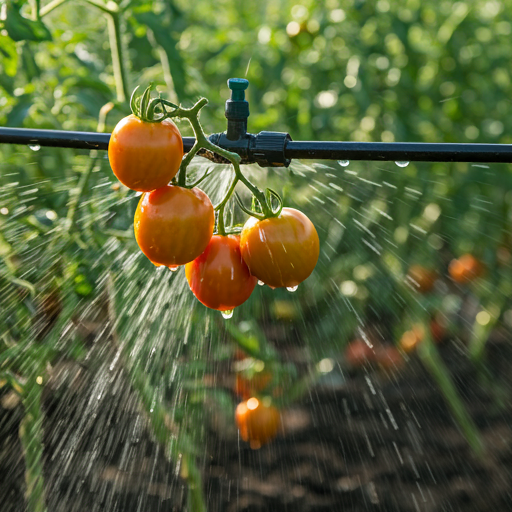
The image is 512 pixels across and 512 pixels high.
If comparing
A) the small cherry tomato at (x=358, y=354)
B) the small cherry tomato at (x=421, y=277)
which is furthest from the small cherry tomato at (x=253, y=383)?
the small cherry tomato at (x=421, y=277)

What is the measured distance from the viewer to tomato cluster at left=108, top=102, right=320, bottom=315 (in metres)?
0.57

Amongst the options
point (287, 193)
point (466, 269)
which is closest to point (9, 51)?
point (287, 193)

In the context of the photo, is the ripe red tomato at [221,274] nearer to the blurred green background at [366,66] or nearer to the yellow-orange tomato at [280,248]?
the yellow-orange tomato at [280,248]

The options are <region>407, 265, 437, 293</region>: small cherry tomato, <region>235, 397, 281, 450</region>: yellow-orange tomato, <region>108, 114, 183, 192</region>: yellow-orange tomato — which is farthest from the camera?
<region>407, 265, 437, 293</region>: small cherry tomato

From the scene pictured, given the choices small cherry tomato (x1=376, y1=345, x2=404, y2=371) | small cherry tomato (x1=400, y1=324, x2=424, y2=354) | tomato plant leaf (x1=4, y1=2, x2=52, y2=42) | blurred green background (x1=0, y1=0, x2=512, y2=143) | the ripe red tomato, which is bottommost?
small cherry tomato (x1=376, y1=345, x2=404, y2=371)

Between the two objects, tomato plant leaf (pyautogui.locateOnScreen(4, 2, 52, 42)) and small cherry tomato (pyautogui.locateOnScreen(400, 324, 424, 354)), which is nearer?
tomato plant leaf (pyautogui.locateOnScreen(4, 2, 52, 42))

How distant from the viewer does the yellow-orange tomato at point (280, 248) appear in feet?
1.99

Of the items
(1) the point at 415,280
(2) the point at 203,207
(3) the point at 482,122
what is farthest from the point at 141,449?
(3) the point at 482,122

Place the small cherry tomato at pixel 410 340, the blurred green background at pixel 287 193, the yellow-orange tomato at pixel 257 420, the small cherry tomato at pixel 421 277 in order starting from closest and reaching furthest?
the blurred green background at pixel 287 193, the yellow-orange tomato at pixel 257 420, the small cherry tomato at pixel 410 340, the small cherry tomato at pixel 421 277

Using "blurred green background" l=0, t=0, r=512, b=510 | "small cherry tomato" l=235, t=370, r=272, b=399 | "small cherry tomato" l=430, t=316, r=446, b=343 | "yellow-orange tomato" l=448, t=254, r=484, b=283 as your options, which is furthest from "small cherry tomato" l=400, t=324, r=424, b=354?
"small cherry tomato" l=235, t=370, r=272, b=399

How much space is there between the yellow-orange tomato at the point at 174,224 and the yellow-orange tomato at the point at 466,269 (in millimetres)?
1760

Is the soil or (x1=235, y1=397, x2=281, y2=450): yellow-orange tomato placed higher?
(x1=235, y1=397, x2=281, y2=450): yellow-orange tomato

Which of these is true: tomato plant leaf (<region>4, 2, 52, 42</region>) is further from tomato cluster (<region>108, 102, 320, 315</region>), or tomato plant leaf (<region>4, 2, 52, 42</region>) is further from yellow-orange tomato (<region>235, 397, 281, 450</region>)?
yellow-orange tomato (<region>235, 397, 281, 450</region>)

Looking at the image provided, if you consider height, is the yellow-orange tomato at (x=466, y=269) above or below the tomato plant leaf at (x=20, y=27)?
below
